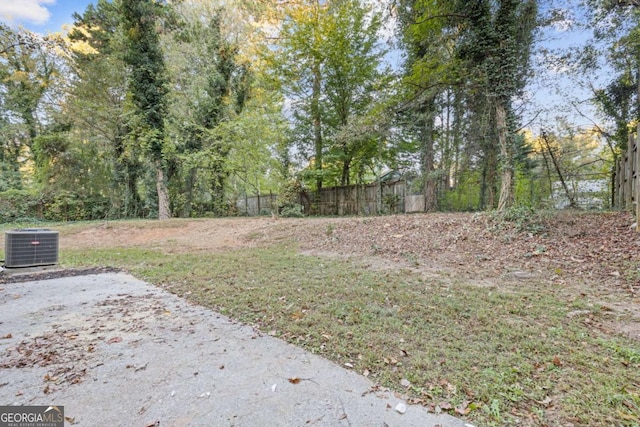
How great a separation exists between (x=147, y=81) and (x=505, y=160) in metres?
14.0

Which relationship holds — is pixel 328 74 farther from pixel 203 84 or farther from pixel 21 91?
pixel 21 91

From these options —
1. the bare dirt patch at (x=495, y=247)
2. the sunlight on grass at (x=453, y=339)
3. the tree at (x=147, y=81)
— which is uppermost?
the tree at (x=147, y=81)

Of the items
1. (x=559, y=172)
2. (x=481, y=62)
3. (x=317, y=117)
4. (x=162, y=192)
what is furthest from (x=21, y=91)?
(x=559, y=172)

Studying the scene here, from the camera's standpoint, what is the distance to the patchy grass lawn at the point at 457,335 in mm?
1679

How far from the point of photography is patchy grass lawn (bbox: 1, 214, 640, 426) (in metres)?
1.68

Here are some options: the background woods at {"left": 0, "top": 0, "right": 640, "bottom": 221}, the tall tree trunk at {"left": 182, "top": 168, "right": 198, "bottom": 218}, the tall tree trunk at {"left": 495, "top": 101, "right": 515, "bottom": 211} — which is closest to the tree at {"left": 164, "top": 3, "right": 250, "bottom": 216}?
the background woods at {"left": 0, "top": 0, "right": 640, "bottom": 221}

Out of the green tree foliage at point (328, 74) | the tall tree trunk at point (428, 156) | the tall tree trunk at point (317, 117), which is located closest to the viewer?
the tall tree trunk at point (428, 156)

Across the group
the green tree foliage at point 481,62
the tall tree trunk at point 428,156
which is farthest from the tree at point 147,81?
the tall tree trunk at point 428,156

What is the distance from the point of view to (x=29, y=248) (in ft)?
17.6

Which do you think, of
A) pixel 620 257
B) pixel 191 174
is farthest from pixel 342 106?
pixel 620 257

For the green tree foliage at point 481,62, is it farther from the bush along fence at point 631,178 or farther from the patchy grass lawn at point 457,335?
the patchy grass lawn at point 457,335

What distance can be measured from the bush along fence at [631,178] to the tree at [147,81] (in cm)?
1514

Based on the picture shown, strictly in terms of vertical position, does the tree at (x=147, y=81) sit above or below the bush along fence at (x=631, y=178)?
above

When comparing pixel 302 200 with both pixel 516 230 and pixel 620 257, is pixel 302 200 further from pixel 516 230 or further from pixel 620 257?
pixel 620 257
